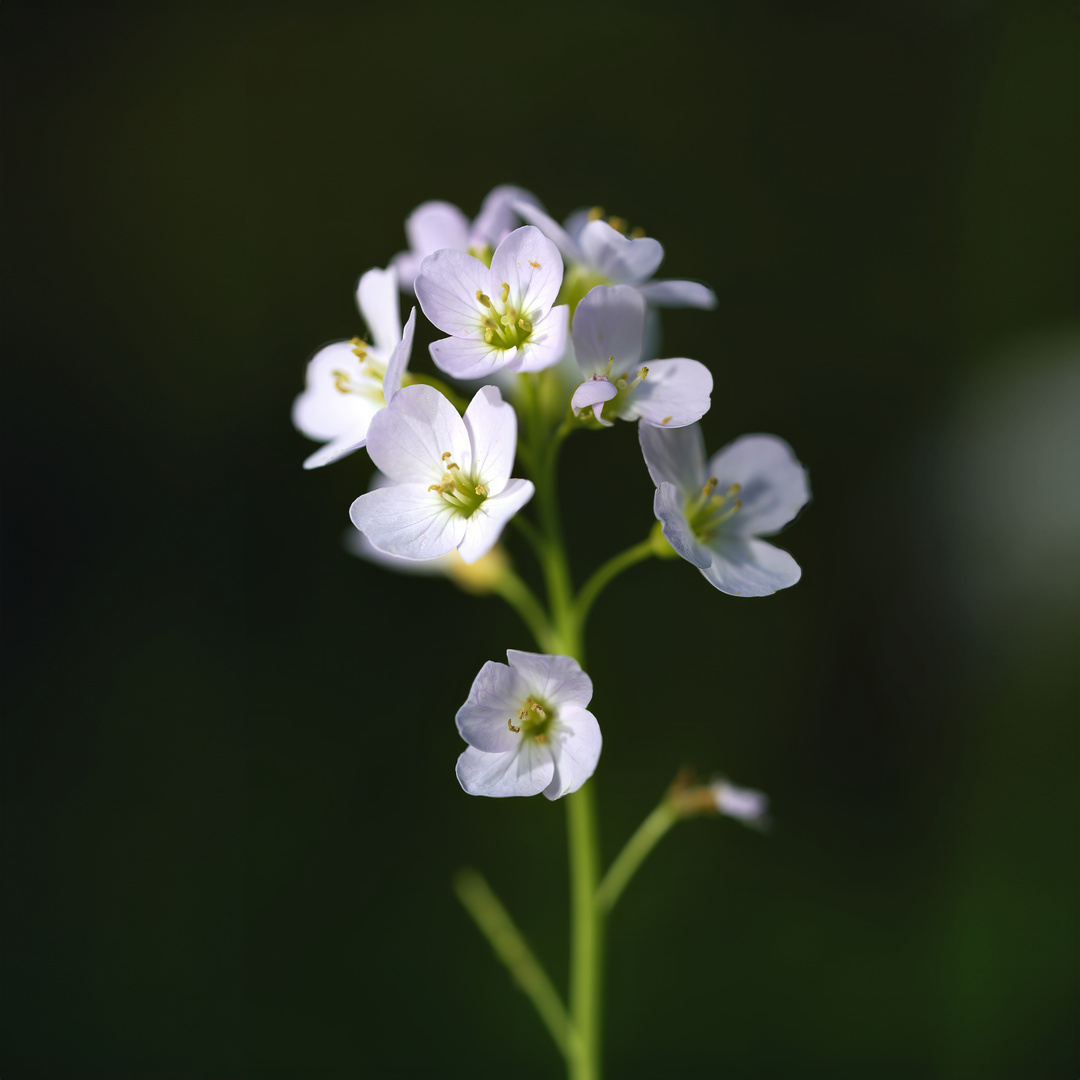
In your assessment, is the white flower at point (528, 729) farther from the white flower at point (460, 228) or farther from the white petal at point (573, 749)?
the white flower at point (460, 228)

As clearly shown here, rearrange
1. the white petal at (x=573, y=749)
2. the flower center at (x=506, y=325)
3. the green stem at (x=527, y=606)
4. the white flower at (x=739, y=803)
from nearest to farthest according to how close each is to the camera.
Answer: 1. the white petal at (x=573, y=749)
2. the flower center at (x=506, y=325)
3. the white flower at (x=739, y=803)
4. the green stem at (x=527, y=606)

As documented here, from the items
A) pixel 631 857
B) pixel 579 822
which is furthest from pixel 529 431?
pixel 631 857

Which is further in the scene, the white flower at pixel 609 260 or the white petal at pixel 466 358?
the white flower at pixel 609 260

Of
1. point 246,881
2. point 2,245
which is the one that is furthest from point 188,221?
Answer: point 246,881

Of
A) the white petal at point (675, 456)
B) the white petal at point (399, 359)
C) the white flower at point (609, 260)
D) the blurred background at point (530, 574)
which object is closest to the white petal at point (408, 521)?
the white petal at point (399, 359)

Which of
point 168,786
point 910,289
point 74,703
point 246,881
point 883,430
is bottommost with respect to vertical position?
point 246,881

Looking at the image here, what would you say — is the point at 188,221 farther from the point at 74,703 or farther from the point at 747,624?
the point at 747,624

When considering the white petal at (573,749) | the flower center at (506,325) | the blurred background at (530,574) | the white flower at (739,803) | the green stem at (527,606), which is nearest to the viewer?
the white petal at (573,749)
